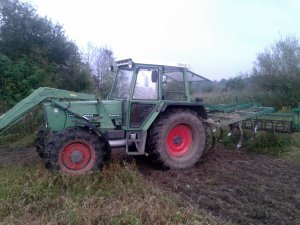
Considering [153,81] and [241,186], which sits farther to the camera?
[153,81]

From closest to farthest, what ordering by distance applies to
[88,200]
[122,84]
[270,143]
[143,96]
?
[88,200] → [143,96] → [122,84] → [270,143]

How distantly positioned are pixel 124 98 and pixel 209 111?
2854 mm

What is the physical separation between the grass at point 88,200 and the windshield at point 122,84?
70.0 inches

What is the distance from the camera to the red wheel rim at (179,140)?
7.76 m

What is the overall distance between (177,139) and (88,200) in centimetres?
322

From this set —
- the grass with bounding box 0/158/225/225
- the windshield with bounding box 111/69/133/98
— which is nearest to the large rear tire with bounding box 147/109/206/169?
the windshield with bounding box 111/69/133/98

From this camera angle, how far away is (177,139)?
7844mm

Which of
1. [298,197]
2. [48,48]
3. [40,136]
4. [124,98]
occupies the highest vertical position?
[48,48]

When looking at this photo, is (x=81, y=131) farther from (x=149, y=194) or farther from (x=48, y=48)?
(x=48, y=48)

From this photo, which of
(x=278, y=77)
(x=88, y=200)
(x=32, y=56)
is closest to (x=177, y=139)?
(x=88, y=200)

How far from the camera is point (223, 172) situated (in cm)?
734

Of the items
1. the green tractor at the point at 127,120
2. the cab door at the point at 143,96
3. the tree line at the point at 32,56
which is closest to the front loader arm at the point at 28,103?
the green tractor at the point at 127,120

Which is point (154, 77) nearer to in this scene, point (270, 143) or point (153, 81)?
point (153, 81)

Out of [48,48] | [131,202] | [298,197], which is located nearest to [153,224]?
[131,202]
